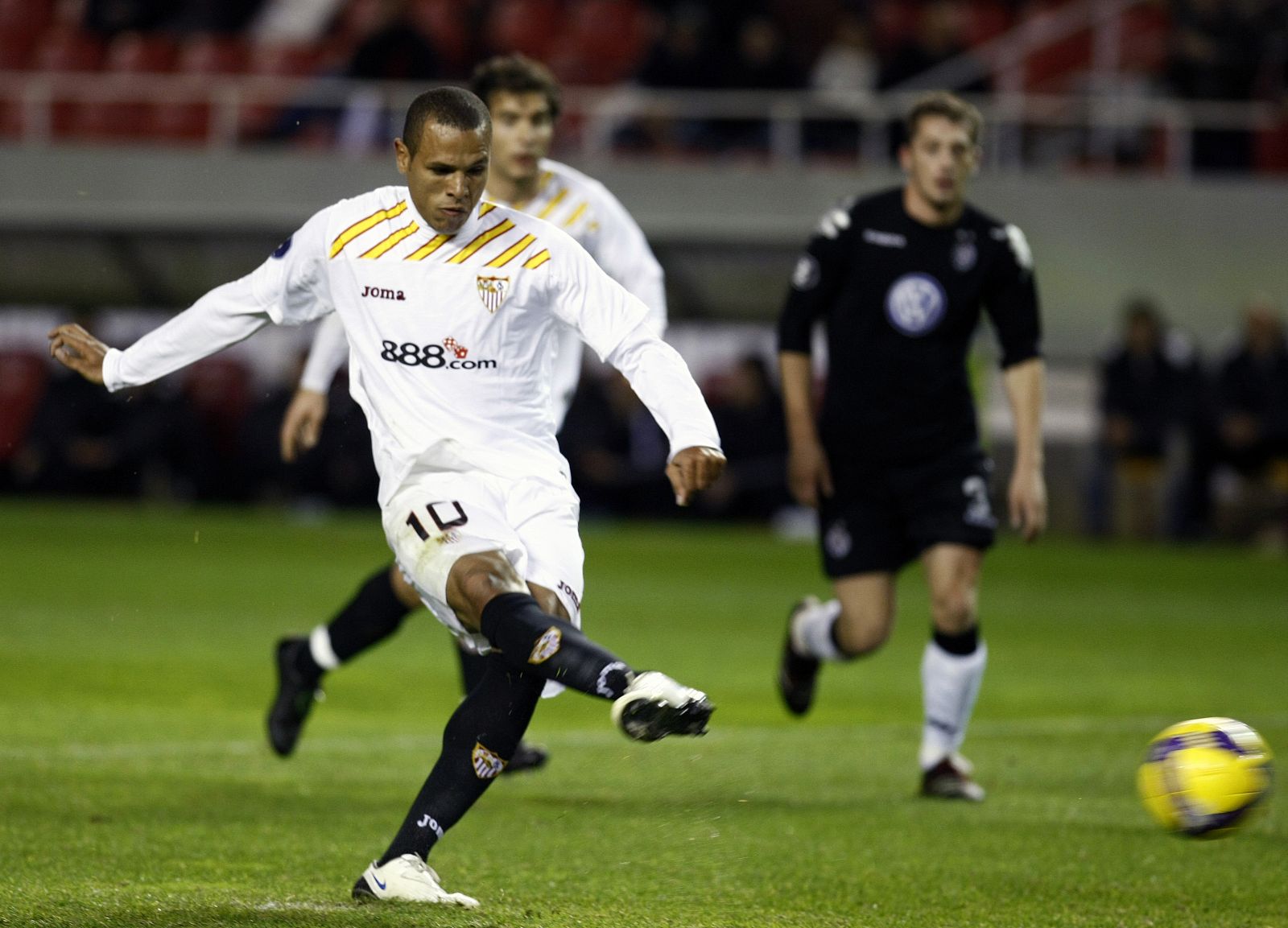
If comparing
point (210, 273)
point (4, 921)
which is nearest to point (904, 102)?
point (210, 273)

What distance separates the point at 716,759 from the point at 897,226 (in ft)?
6.74

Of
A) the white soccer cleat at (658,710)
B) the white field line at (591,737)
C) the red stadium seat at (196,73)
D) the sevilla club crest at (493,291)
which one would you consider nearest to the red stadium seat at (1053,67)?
the red stadium seat at (196,73)

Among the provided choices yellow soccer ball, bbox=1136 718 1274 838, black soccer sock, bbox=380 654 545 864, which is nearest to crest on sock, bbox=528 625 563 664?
black soccer sock, bbox=380 654 545 864

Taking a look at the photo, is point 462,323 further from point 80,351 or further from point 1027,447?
point 1027,447

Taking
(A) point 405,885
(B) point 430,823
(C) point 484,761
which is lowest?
(A) point 405,885

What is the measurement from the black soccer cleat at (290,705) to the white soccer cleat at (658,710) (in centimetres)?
296

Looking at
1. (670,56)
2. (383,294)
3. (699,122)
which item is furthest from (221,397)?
(383,294)

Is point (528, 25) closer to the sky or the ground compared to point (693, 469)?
closer to the sky

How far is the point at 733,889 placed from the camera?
500 centimetres

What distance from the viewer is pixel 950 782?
659 centimetres

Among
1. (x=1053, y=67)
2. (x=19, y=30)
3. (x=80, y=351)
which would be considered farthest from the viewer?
(x=19, y=30)

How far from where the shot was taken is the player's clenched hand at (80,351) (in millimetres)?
5145

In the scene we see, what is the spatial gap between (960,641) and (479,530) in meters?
2.65

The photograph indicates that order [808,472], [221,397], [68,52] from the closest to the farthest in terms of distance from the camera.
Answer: [808,472] → [221,397] → [68,52]
